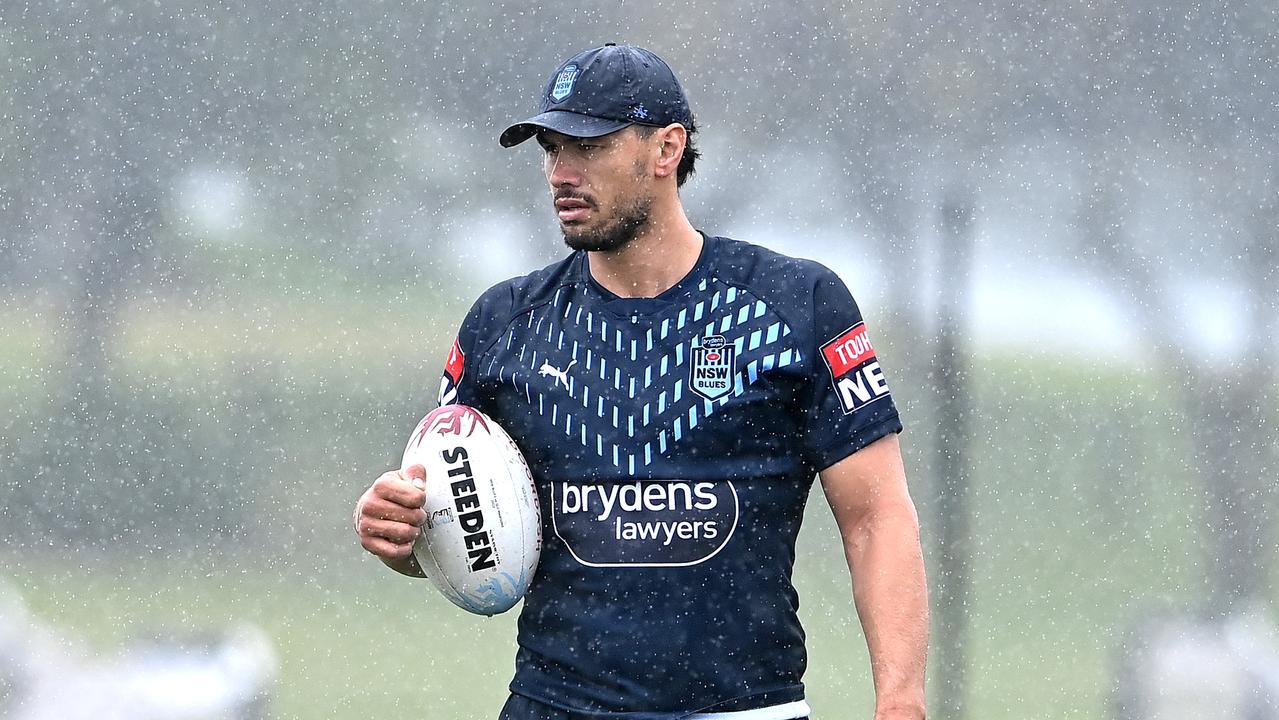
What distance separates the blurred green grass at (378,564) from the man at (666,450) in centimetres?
147

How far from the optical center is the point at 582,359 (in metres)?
1.98

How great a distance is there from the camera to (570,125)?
6.53 ft

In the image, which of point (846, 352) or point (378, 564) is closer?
point (846, 352)

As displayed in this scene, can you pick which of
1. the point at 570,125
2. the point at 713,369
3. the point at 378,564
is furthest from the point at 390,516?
the point at 378,564

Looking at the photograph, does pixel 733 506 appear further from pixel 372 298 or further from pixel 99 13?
pixel 99 13

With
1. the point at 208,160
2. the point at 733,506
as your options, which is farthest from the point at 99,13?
the point at 733,506

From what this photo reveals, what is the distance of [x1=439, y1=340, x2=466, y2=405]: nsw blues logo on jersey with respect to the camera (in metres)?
2.09

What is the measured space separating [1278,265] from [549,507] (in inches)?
86.9

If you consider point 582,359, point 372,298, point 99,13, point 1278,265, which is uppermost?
point 99,13

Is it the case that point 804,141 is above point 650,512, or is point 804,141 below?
above

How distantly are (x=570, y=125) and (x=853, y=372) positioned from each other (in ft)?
1.70

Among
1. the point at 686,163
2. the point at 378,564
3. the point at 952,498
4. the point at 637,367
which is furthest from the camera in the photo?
the point at 378,564

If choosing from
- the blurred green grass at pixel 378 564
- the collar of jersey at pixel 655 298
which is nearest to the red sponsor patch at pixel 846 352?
the collar of jersey at pixel 655 298

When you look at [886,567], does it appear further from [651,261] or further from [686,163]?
[686,163]
